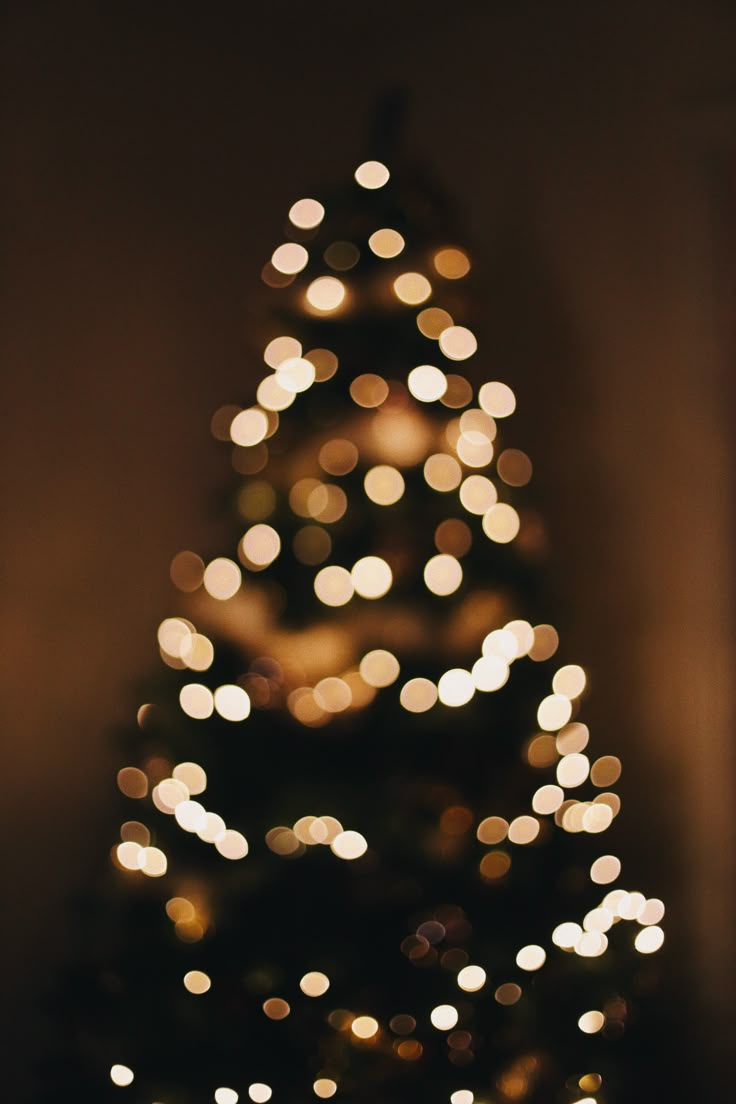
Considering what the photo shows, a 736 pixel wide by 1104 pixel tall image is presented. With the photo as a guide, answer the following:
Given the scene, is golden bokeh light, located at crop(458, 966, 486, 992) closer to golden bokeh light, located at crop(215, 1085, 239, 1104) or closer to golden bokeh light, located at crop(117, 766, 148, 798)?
golden bokeh light, located at crop(215, 1085, 239, 1104)

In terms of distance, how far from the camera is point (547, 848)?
1474 millimetres

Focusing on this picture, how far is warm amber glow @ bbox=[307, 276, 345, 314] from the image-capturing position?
4.67 feet

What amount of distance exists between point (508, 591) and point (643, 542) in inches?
28.1

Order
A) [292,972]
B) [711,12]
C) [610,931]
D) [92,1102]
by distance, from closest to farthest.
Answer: [292,972] < [610,931] < [92,1102] < [711,12]

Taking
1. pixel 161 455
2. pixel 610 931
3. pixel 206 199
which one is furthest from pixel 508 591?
pixel 206 199

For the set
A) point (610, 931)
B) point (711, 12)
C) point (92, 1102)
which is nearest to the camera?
point (610, 931)

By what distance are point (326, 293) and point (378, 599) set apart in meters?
0.51

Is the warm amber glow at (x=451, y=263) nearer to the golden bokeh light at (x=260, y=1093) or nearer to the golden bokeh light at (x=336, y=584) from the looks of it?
Result: the golden bokeh light at (x=336, y=584)

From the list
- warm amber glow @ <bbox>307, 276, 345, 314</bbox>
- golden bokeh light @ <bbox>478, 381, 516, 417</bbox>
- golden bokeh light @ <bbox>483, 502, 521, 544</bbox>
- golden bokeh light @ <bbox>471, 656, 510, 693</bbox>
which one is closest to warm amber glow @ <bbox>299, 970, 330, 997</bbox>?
golden bokeh light @ <bbox>471, 656, 510, 693</bbox>

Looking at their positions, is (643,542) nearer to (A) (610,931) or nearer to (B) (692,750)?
(B) (692,750)

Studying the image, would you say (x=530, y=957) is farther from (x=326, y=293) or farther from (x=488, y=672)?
(x=326, y=293)

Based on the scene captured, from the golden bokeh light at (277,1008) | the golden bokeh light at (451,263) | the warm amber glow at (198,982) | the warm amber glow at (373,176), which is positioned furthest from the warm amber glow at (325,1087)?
the warm amber glow at (373,176)

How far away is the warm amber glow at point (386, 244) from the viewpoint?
1.42 meters

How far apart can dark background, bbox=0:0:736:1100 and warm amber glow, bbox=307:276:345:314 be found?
0.67m
